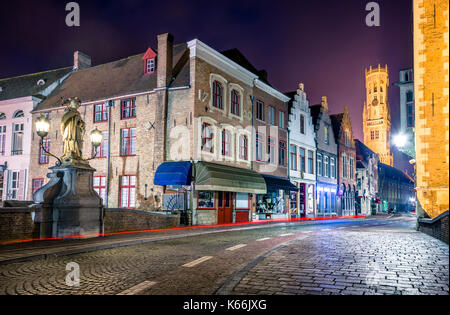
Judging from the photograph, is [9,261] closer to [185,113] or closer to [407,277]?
[407,277]

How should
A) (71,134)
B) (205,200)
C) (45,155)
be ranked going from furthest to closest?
(45,155)
(205,200)
(71,134)

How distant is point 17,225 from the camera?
1162 centimetres

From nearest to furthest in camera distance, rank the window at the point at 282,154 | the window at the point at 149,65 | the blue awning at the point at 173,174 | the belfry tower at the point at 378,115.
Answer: the blue awning at the point at 173,174 < the window at the point at 149,65 < the window at the point at 282,154 < the belfry tower at the point at 378,115

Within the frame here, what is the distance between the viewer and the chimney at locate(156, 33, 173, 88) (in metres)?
22.9

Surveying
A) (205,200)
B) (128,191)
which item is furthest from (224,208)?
(128,191)

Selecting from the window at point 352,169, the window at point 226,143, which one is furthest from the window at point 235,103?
the window at point 352,169

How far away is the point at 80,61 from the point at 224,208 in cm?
1921

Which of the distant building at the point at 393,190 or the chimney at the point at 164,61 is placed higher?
the chimney at the point at 164,61

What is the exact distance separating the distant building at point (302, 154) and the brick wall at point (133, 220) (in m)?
16.4

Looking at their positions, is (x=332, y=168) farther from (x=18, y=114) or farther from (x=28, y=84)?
(x=28, y=84)

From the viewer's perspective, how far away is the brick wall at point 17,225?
1123cm

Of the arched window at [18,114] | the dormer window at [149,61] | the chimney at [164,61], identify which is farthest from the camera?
the arched window at [18,114]

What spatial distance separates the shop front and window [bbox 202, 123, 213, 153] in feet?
20.6

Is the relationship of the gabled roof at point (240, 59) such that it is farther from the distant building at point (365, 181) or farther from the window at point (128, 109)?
the distant building at point (365, 181)
